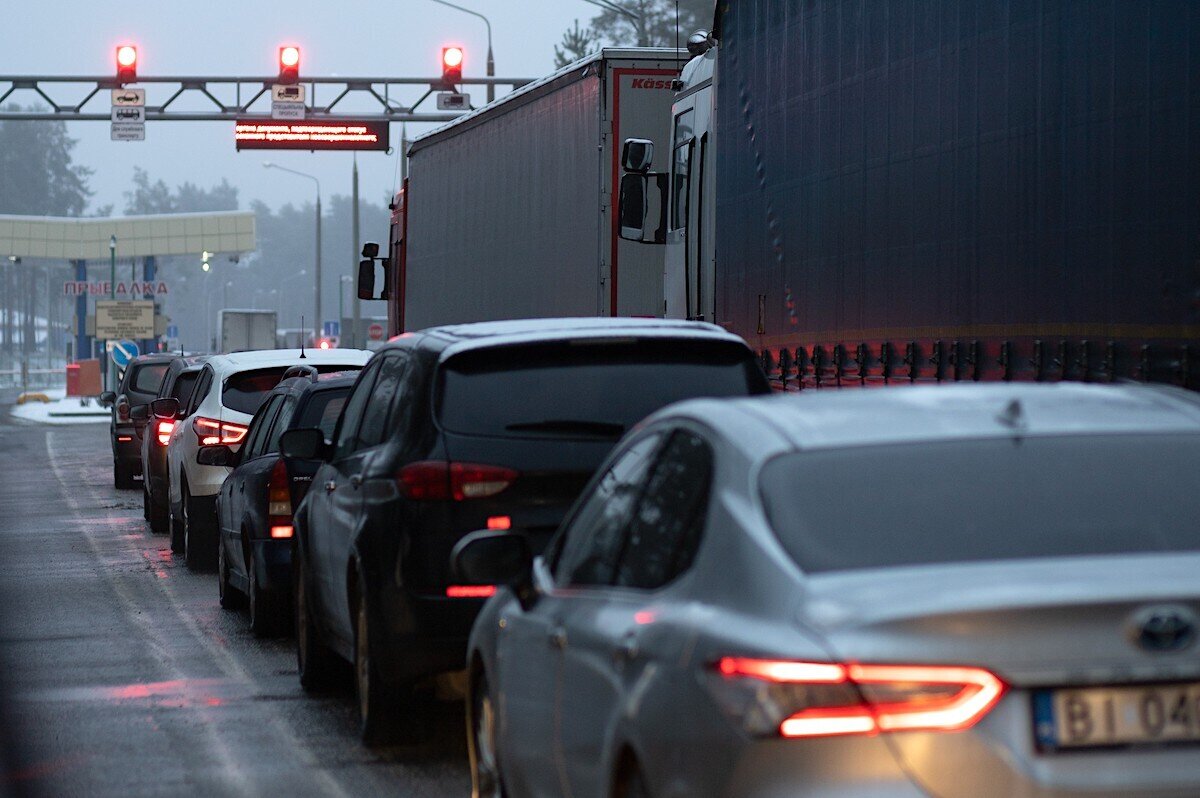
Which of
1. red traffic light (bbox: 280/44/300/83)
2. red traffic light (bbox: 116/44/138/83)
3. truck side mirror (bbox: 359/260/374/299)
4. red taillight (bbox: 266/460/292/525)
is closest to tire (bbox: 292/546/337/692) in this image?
red taillight (bbox: 266/460/292/525)

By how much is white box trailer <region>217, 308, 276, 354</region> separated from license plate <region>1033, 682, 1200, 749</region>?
2783 inches

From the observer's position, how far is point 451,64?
4250 cm

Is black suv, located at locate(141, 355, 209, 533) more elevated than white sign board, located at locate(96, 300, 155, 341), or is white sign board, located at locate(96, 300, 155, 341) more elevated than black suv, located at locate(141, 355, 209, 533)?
white sign board, located at locate(96, 300, 155, 341)

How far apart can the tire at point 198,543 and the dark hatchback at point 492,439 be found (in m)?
8.85

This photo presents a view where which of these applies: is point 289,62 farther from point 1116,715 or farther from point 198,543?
point 1116,715

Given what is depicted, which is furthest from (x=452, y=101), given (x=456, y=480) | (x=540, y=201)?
(x=456, y=480)

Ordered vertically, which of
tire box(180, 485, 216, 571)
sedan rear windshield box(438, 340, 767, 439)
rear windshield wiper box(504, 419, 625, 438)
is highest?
sedan rear windshield box(438, 340, 767, 439)

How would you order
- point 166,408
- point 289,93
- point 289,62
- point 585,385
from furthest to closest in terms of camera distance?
point 289,93 → point 289,62 → point 166,408 → point 585,385

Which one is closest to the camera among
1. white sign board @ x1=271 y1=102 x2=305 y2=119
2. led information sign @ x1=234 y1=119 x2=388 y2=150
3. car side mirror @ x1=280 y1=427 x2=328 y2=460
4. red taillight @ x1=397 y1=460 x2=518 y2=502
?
red taillight @ x1=397 y1=460 x2=518 y2=502

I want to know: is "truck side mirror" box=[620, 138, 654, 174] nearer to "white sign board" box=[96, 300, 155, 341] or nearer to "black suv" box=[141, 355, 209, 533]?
"black suv" box=[141, 355, 209, 533]

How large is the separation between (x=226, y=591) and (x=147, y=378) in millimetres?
17985

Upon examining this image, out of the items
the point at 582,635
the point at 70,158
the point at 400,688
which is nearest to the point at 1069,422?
the point at 582,635

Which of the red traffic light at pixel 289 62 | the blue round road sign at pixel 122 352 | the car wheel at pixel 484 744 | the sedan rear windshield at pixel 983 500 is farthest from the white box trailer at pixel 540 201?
the blue round road sign at pixel 122 352

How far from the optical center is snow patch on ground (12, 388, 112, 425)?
2400 inches
